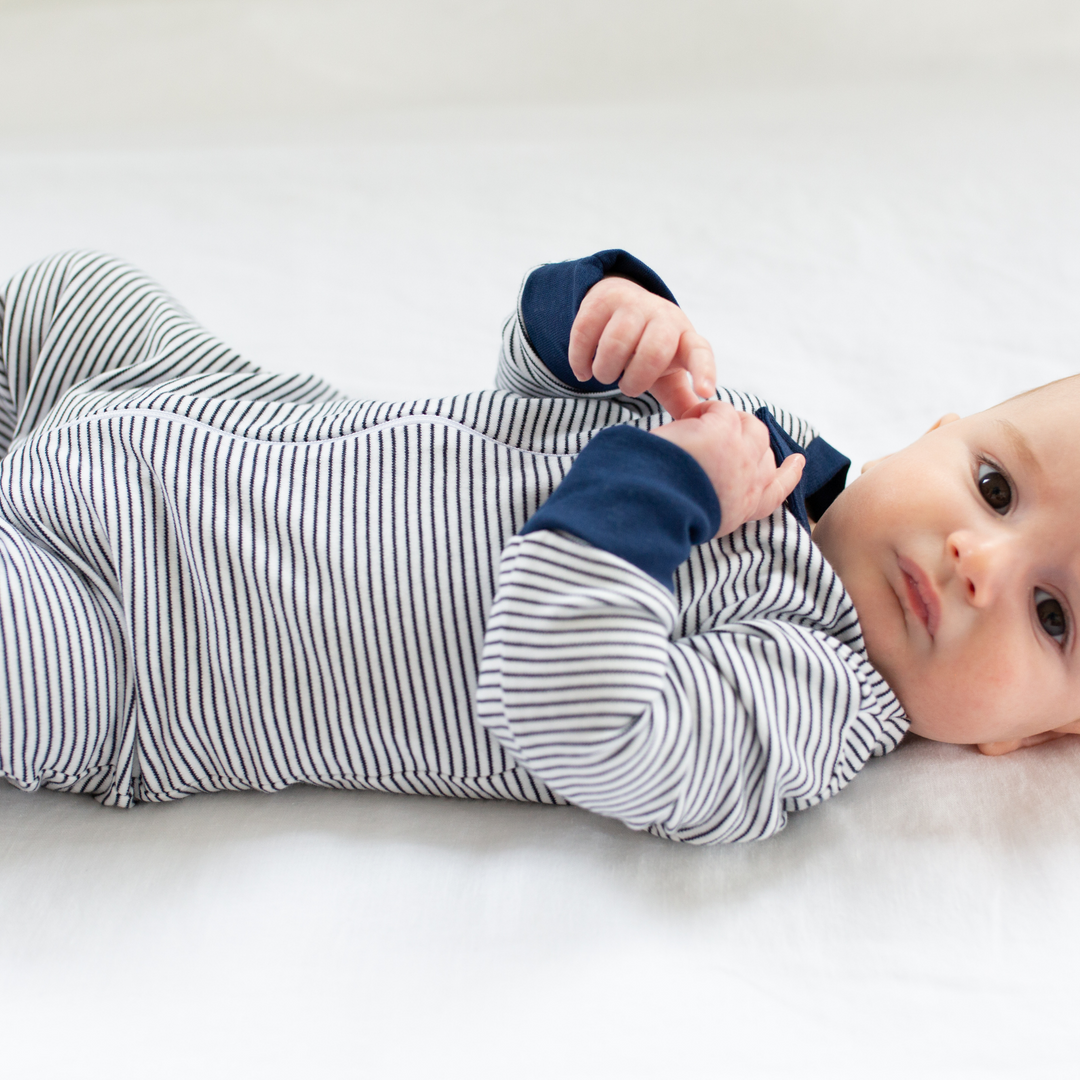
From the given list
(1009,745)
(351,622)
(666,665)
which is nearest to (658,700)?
(666,665)

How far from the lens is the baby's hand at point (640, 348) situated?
2.56 feet

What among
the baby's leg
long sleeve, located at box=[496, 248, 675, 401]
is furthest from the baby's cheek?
the baby's leg

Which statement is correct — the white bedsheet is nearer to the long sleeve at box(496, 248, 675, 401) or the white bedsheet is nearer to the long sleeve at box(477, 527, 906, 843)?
the long sleeve at box(477, 527, 906, 843)

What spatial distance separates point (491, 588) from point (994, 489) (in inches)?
16.0

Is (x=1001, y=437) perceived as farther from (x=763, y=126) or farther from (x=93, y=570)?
(x=763, y=126)

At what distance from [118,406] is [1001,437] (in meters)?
0.72

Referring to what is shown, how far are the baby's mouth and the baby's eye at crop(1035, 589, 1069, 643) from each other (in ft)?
0.26

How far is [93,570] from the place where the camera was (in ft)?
2.68

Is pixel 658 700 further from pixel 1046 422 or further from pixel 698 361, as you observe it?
pixel 1046 422

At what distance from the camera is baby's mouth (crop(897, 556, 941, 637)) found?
80 cm

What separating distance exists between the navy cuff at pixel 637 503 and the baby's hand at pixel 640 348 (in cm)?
5

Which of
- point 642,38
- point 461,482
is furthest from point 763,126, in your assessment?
point 461,482

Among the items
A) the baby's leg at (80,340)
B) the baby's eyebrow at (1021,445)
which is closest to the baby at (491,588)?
the baby's eyebrow at (1021,445)

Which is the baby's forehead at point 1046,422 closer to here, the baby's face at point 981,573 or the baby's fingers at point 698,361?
the baby's face at point 981,573
